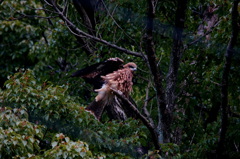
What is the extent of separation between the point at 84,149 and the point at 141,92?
4.16 meters

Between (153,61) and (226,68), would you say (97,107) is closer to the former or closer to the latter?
(153,61)

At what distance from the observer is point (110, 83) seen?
22.0 ft

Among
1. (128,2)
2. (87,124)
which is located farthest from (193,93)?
(87,124)

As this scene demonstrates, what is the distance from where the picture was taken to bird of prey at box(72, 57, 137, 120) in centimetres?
640

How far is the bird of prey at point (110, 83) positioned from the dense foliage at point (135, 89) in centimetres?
25

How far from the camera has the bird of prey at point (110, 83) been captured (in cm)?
640

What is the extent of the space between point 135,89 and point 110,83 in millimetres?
1643

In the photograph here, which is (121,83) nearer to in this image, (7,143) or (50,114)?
(50,114)

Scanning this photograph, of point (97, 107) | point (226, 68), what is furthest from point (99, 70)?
point (226, 68)

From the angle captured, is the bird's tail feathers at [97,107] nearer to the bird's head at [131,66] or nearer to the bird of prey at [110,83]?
the bird of prey at [110,83]

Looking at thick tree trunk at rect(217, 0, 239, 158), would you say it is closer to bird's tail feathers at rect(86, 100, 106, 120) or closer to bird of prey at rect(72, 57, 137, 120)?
bird of prey at rect(72, 57, 137, 120)

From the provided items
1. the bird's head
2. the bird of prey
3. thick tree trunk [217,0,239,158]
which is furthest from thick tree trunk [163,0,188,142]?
the bird's head

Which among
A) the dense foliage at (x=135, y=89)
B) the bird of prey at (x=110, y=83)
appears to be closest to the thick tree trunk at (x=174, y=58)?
the dense foliage at (x=135, y=89)

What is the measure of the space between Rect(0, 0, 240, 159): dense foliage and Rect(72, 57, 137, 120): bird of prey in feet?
0.81
